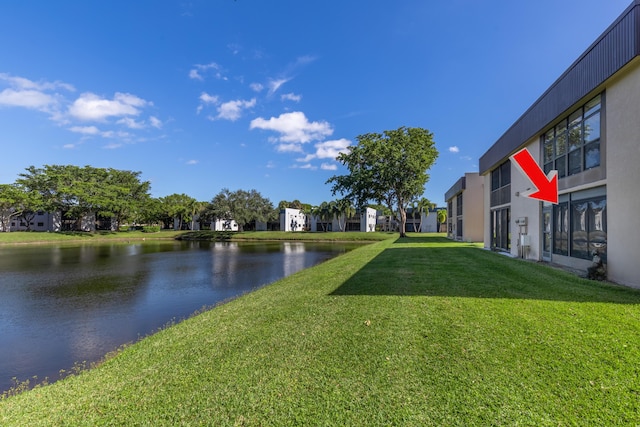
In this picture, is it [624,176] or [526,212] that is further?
[526,212]

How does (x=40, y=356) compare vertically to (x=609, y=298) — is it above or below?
below

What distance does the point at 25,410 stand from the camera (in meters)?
3.02

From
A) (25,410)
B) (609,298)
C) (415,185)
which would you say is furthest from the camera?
(415,185)

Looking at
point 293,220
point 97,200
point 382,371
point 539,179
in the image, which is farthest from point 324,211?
point 382,371

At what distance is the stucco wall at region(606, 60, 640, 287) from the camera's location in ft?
20.6

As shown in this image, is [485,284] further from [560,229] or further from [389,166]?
[389,166]

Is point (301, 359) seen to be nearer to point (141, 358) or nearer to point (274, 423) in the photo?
point (274, 423)

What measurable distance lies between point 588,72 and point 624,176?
2.81m

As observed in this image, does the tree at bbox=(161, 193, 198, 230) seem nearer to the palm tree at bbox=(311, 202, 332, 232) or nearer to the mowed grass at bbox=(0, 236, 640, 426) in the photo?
the palm tree at bbox=(311, 202, 332, 232)

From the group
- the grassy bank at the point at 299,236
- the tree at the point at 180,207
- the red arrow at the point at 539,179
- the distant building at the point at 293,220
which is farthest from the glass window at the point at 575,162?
the tree at the point at 180,207

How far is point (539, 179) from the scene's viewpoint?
10.9m

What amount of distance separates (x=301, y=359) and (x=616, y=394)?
289cm

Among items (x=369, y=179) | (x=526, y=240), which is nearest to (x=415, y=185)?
(x=369, y=179)

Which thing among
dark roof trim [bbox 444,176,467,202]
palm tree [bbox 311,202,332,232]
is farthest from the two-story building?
palm tree [bbox 311,202,332,232]
